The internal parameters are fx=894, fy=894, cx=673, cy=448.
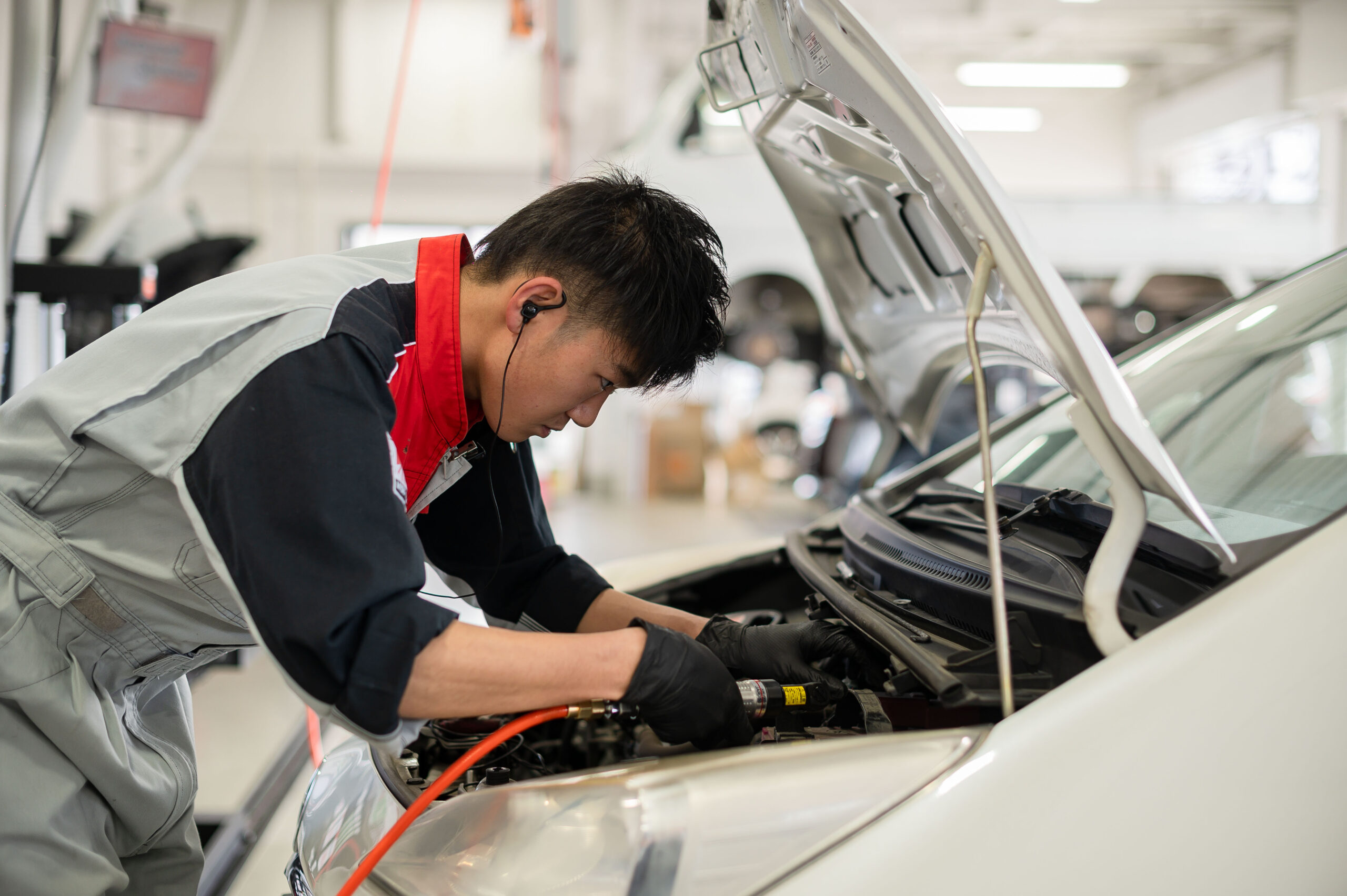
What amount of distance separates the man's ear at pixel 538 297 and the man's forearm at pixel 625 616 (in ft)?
1.69

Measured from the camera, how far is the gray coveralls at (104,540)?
2.96 feet

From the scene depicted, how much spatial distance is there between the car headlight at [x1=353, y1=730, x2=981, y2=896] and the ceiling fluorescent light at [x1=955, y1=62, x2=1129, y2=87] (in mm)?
10164

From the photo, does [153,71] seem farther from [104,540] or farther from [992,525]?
[992,525]

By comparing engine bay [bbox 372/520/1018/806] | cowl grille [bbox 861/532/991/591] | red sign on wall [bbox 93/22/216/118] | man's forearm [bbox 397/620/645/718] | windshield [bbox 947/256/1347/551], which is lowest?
engine bay [bbox 372/520/1018/806]

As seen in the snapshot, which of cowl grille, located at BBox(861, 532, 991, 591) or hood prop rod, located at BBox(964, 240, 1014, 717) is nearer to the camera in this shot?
hood prop rod, located at BBox(964, 240, 1014, 717)

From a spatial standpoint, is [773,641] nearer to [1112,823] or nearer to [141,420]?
[1112,823]

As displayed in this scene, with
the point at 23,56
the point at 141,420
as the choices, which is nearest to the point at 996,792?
the point at 141,420

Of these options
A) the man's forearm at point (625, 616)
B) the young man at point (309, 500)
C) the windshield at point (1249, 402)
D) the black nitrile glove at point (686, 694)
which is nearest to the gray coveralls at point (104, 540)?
the young man at point (309, 500)

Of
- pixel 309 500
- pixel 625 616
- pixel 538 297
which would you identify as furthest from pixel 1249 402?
pixel 309 500

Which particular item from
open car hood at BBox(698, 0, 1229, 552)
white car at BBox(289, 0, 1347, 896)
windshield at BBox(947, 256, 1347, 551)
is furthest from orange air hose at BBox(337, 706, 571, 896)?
windshield at BBox(947, 256, 1347, 551)

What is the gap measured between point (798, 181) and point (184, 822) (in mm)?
1374

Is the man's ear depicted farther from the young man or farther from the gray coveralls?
the gray coveralls

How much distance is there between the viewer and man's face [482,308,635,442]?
104 centimetres

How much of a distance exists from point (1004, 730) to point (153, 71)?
335cm
